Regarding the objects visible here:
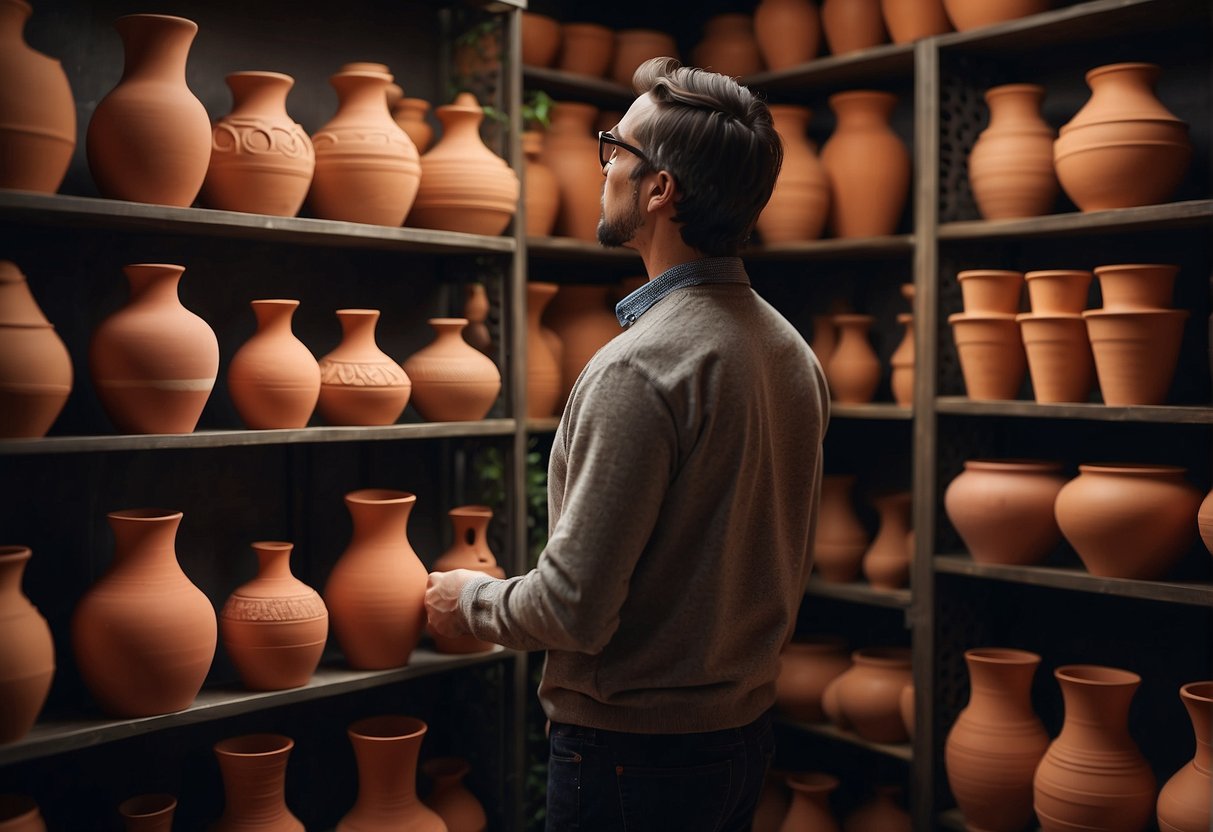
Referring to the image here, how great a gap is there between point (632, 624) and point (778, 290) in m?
2.11

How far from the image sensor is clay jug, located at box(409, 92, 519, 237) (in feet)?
8.91

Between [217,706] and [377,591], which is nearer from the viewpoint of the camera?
[217,706]

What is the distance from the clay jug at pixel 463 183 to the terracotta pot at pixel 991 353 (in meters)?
1.13

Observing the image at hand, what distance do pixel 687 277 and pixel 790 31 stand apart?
5.84ft

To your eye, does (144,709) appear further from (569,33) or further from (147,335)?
(569,33)

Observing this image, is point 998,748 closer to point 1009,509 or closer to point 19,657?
point 1009,509

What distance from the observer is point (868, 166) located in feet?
10.1

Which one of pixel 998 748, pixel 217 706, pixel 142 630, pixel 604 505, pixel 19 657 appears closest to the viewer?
pixel 604 505

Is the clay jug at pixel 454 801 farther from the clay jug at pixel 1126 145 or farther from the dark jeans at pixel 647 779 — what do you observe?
the clay jug at pixel 1126 145

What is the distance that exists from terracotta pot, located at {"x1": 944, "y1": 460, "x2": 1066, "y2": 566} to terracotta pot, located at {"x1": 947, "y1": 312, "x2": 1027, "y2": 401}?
0.18 meters

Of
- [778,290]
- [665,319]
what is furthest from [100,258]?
[778,290]

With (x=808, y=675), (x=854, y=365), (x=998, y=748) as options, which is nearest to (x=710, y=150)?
(x=854, y=365)

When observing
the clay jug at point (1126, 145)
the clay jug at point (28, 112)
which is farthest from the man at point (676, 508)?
the clay jug at point (1126, 145)

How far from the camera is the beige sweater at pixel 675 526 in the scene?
62.2 inches
